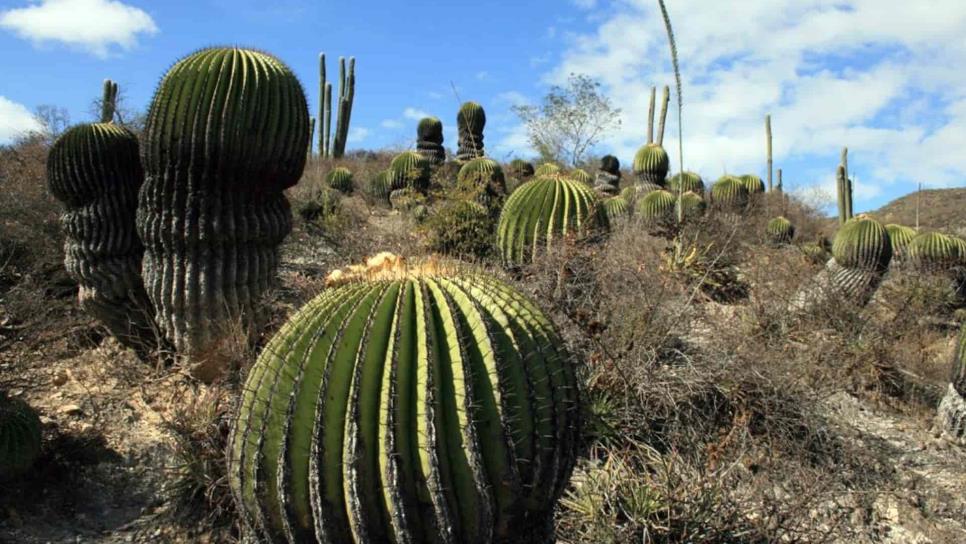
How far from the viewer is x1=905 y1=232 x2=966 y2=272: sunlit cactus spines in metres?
10.8

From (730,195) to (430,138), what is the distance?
6.97 meters

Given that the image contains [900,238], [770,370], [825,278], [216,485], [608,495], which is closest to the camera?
[608,495]

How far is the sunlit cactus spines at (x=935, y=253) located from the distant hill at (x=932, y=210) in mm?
12399

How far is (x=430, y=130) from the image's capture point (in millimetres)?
18172

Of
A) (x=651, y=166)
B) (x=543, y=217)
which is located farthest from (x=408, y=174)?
(x=543, y=217)

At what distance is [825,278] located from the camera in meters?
9.09

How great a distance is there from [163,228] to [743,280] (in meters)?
6.78

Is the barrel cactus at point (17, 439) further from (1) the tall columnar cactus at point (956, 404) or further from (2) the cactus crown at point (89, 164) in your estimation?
(1) the tall columnar cactus at point (956, 404)

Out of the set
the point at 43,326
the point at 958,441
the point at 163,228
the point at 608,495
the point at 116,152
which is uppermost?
the point at 116,152

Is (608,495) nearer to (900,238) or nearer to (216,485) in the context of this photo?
(216,485)

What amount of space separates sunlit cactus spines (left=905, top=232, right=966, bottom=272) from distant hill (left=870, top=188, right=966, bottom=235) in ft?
40.7

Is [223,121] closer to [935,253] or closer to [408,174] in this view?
[408,174]

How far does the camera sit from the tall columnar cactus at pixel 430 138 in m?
18.1

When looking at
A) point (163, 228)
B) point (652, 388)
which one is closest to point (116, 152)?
point (163, 228)
